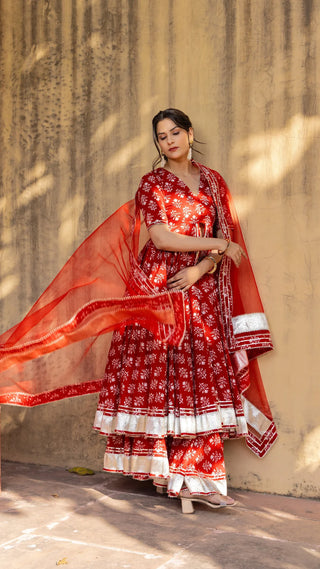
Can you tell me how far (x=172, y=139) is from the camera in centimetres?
342

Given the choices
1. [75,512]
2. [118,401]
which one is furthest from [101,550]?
[118,401]

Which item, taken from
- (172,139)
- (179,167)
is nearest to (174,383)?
(179,167)

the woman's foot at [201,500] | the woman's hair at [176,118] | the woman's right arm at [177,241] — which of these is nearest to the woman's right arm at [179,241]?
the woman's right arm at [177,241]

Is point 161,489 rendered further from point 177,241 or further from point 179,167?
point 179,167

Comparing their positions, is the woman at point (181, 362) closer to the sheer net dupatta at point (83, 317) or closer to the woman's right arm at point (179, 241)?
the woman's right arm at point (179, 241)

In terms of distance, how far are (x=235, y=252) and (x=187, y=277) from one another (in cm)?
29

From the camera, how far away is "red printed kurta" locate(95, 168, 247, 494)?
322cm

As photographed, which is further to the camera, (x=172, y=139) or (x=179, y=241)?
(x=172, y=139)

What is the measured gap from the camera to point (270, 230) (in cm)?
353

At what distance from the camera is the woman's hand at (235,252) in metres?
3.37

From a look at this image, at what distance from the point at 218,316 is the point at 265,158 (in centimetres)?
91

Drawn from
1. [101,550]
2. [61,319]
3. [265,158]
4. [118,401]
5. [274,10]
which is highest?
[274,10]

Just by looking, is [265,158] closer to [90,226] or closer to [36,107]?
[90,226]

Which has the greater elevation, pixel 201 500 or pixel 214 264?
pixel 214 264
